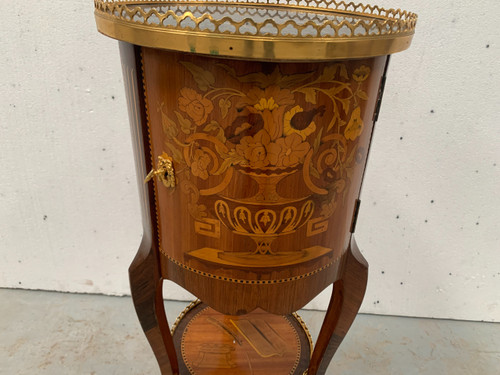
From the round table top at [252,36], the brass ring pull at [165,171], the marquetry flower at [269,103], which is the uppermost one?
the round table top at [252,36]

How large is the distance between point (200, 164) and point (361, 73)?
293 mm

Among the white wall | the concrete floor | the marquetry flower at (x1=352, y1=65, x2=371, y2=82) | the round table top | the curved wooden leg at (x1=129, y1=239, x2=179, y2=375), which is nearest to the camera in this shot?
the round table top

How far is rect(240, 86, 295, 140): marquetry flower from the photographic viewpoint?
23.6 inches

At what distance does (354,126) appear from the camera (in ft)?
2.27

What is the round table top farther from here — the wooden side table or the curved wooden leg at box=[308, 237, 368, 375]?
the curved wooden leg at box=[308, 237, 368, 375]

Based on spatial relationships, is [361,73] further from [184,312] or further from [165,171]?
[184,312]

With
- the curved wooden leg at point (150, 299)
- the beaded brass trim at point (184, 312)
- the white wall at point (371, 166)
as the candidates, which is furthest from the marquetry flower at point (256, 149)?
the beaded brass trim at point (184, 312)

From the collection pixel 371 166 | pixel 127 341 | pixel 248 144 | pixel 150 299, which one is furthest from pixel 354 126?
pixel 127 341

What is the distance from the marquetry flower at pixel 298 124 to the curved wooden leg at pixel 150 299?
40 cm

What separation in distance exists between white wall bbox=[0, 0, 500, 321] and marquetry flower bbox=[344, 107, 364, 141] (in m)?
0.62

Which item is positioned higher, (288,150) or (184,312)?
(288,150)

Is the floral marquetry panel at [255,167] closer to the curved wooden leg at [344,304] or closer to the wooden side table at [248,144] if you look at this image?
the wooden side table at [248,144]

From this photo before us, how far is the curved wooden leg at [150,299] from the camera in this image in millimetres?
855

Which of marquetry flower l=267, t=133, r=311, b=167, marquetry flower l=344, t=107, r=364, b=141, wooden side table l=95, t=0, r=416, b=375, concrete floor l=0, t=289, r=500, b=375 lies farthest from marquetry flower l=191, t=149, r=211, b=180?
concrete floor l=0, t=289, r=500, b=375
